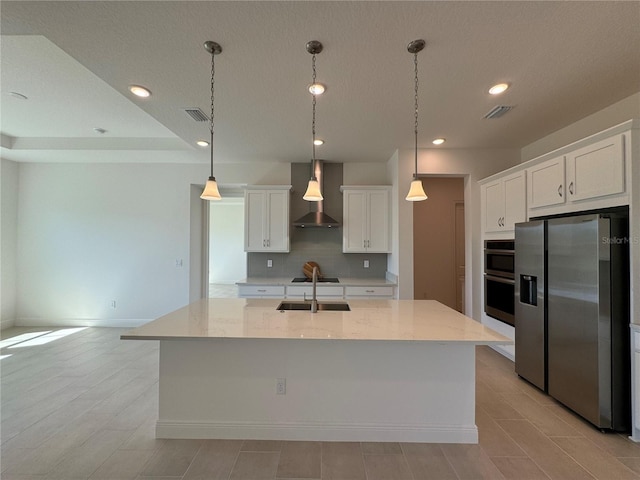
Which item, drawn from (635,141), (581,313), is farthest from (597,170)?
(581,313)

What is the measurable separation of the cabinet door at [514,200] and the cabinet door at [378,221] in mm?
1509

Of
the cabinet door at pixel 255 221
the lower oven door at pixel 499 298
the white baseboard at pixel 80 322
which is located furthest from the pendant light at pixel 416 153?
the white baseboard at pixel 80 322

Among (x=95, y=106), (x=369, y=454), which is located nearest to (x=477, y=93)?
(x=369, y=454)

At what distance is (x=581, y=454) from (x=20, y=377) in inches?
195

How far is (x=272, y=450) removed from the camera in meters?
1.90

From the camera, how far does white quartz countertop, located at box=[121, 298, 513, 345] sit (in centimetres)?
167

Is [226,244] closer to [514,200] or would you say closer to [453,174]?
[453,174]

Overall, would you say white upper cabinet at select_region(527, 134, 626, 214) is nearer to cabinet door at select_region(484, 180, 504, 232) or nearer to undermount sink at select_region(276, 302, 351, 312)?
cabinet door at select_region(484, 180, 504, 232)

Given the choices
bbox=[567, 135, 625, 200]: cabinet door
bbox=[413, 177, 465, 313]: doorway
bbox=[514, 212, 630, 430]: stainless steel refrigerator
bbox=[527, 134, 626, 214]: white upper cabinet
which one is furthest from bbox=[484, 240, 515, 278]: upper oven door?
bbox=[413, 177, 465, 313]: doorway

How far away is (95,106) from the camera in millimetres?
3182

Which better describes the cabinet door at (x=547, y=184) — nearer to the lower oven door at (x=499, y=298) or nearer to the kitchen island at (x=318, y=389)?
the lower oven door at (x=499, y=298)

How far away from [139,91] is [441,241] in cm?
512

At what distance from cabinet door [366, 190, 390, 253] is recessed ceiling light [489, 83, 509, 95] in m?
1.99

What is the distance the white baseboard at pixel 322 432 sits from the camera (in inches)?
78.2
